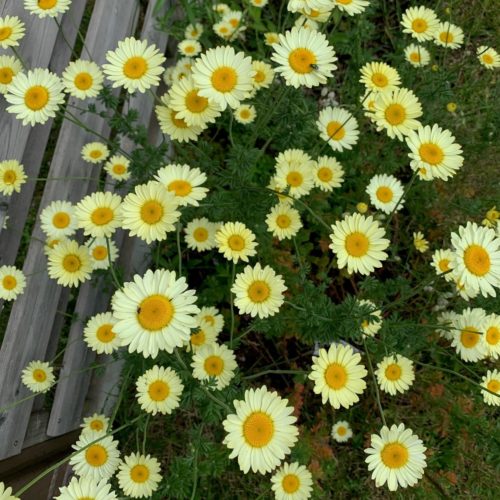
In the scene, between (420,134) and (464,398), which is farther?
(464,398)

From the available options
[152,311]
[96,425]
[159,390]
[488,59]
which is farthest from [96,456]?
[488,59]

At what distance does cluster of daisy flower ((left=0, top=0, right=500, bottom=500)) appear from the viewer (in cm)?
167

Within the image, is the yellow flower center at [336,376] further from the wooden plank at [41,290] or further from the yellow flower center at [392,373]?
the wooden plank at [41,290]

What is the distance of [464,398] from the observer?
2.67 meters

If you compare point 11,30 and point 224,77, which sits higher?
point 11,30

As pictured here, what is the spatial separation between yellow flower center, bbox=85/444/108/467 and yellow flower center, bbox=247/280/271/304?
983 millimetres

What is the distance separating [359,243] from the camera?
2.00m

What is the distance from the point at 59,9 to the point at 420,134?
68.6 inches

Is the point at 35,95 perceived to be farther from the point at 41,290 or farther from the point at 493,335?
the point at 493,335

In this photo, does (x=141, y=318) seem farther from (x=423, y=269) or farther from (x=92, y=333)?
(x=423, y=269)

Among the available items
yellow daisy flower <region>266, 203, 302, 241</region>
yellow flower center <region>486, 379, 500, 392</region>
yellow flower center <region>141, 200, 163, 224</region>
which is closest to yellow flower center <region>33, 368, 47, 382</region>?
yellow flower center <region>141, 200, 163, 224</region>

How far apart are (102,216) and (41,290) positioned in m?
0.61

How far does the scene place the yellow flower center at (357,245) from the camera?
1996mm

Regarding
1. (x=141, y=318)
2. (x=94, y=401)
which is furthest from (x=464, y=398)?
(x=94, y=401)
